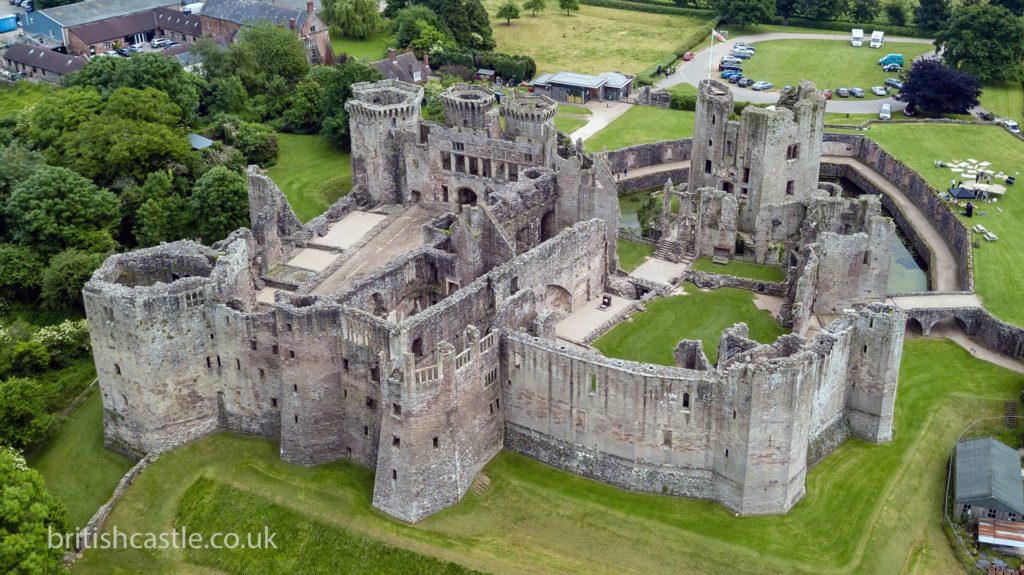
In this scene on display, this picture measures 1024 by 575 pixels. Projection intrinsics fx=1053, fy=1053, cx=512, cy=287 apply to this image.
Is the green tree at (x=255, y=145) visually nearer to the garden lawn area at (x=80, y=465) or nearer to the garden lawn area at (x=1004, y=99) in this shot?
the garden lawn area at (x=80, y=465)

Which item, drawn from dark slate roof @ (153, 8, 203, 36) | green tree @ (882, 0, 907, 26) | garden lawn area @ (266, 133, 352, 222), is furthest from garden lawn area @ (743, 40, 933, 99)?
dark slate roof @ (153, 8, 203, 36)

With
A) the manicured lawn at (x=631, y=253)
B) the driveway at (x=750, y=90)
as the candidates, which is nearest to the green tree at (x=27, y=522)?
the manicured lawn at (x=631, y=253)

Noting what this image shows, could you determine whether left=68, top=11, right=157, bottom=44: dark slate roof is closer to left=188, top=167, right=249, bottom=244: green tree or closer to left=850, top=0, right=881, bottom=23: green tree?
left=188, top=167, right=249, bottom=244: green tree

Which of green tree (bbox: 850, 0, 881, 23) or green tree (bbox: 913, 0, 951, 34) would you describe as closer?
green tree (bbox: 913, 0, 951, 34)

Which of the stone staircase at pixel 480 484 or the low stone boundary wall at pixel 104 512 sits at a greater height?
the stone staircase at pixel 480 484

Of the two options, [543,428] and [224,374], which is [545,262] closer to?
[543,428]

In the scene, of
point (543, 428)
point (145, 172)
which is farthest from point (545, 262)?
point (145, 172)
